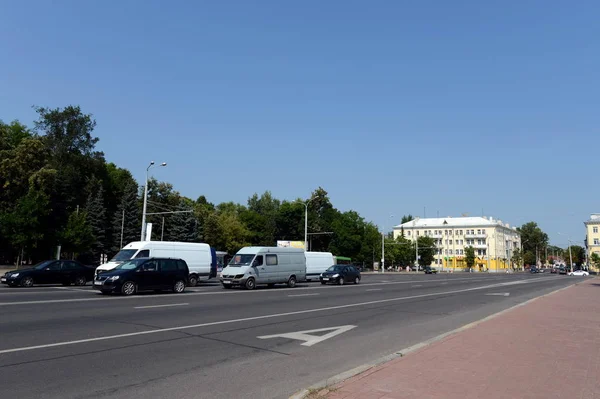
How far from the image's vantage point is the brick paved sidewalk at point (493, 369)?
5777 millimetres

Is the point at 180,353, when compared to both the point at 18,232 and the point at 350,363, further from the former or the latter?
the point at 18,232

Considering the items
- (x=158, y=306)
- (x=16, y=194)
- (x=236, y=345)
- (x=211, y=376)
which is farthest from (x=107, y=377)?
(x=16, y=194)

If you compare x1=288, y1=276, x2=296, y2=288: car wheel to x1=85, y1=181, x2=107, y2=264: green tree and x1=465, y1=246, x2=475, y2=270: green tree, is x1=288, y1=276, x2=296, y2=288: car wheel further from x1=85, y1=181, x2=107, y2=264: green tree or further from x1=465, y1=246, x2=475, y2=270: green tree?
x1=465, y1=246, x2=475, y2=270: green tree

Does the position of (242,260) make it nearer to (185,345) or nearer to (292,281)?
(292,281)

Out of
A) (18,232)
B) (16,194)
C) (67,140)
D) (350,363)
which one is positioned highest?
(67,140)

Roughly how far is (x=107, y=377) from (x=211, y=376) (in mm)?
1436

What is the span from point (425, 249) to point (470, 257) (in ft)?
51.0

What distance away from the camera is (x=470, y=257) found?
123 meters

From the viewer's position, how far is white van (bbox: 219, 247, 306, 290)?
24969 mm

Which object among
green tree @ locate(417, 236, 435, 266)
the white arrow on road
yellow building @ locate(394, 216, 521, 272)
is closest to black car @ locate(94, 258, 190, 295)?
the white arrow on road

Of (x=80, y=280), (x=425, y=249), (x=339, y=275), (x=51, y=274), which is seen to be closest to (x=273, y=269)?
(x=339, y=275)

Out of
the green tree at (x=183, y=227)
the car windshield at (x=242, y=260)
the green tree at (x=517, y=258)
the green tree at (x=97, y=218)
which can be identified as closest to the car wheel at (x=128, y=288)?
the car windshield at (x=242, y=260)

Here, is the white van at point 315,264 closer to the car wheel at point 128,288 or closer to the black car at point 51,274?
the black car at point 51,274

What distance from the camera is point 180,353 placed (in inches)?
317
